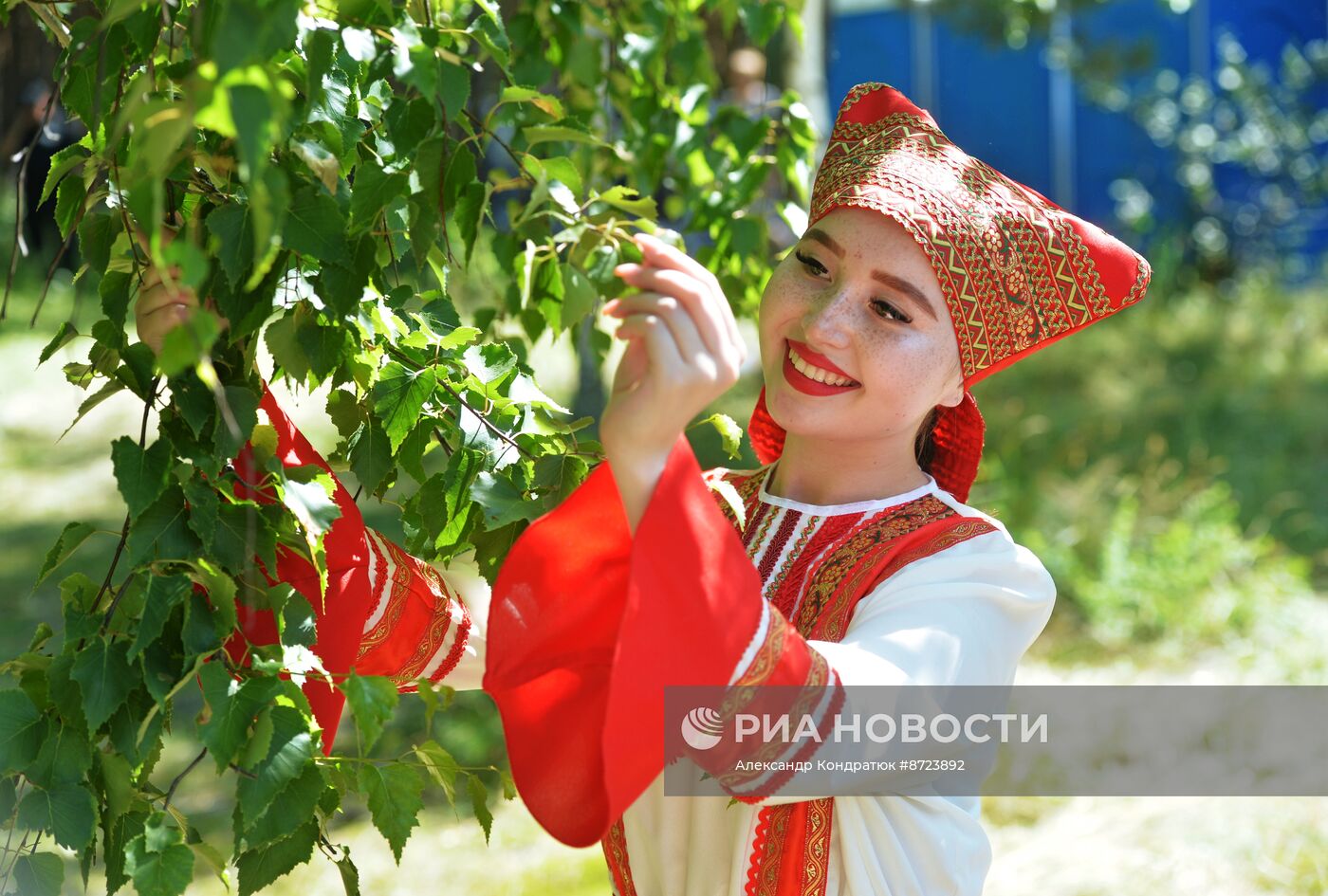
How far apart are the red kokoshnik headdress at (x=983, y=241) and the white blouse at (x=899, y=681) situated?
234 mm

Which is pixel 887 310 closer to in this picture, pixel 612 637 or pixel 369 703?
pixel 612 637

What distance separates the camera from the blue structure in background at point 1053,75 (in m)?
10.5

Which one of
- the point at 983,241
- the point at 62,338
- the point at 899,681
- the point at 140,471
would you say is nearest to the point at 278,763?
the point at 140,471

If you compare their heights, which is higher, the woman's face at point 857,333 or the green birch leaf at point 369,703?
the woman's face at point 857,333

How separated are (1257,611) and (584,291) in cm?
391

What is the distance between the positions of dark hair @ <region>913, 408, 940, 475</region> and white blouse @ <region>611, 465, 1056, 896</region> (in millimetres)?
147

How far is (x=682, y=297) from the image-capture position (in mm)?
1198

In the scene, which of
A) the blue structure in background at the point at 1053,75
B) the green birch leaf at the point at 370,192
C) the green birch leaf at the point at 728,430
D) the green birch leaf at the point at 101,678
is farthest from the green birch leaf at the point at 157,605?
the blue structure in background at the point at 1053,75

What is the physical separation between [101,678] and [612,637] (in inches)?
18.2

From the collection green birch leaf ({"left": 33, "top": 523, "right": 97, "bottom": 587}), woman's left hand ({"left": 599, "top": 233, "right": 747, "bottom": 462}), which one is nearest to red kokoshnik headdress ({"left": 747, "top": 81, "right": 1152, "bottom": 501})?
woman's left hand ({"left": 599, "top": 233, "right": 747, "bottom": 462})

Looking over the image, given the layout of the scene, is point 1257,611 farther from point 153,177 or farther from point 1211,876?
point 153,177

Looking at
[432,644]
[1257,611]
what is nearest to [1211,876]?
[1257,611]

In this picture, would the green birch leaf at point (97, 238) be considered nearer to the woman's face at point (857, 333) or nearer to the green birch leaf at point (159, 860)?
the green birch leaf at point (159, 860)

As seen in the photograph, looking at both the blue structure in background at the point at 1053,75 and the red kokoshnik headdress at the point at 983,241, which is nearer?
the red kokoshnik headdress at the point at 983,241
